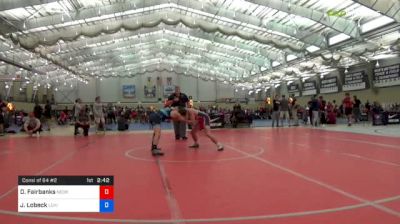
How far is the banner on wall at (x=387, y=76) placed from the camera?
29.7 metres

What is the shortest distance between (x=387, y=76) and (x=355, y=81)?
14.5ft

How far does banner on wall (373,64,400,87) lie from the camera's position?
29703mm

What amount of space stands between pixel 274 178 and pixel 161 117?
4.21 metres

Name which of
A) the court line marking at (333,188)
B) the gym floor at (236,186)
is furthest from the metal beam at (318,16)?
the court line marking at (333,188)

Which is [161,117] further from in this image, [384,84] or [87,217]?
[384,84]

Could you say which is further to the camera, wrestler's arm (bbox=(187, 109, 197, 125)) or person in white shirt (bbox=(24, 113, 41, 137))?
person in white shirt (bbox=(24, 113, 41, 137))

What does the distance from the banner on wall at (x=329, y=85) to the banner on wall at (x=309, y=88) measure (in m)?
1.18

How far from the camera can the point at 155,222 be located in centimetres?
340

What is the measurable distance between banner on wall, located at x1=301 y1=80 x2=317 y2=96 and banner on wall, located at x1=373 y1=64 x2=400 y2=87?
10888 mm

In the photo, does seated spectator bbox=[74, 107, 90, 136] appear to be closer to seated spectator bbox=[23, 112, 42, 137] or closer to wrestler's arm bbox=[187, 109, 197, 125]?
seated spectator bbox=[23, 112, 42, 137]

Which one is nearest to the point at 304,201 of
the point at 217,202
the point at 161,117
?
the point at 217,202

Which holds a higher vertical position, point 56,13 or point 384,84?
point 56,13

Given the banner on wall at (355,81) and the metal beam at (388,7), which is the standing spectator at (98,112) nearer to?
the metal beam at (388,7)
